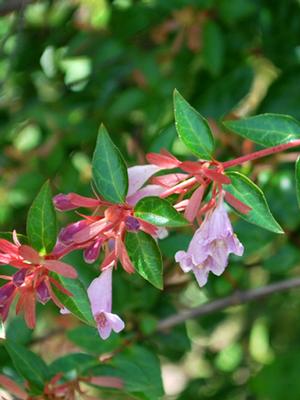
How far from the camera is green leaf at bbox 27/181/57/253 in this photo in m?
1.09

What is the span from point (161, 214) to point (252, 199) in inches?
4.8

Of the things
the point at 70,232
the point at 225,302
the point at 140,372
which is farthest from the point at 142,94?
the point at 70,232

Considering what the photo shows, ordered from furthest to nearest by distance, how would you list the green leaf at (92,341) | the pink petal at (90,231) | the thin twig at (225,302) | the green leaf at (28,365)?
the thin twig at (225,302) → the green leaf at (92,341) → the green leaf at (28,365) → the pink petal at (90,231)

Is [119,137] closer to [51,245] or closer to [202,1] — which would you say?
[202,1]

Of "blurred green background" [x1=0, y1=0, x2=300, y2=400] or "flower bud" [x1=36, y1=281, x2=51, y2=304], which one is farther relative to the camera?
"blurred green background" [x1=0, y1=0, x2=300, y2=400]

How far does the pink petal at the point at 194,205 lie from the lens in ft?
3.42

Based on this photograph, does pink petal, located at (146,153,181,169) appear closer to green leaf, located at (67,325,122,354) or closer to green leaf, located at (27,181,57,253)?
green leaf, located at (27,181,57,253)

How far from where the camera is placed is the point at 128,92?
6.38ft

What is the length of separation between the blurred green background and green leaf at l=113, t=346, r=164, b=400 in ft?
0.54

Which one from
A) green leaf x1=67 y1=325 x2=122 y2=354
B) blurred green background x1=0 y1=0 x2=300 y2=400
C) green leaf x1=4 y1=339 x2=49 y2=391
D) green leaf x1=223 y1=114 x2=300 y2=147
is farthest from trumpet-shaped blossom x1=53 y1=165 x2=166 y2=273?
blurred green background x1=0 y1=0 x2=300 y2=400

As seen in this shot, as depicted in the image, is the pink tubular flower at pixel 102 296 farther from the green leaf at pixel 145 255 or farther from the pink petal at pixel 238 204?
the pink petal at pixel 238 204

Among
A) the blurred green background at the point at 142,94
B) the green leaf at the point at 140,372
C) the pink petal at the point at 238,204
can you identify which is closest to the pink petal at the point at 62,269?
the pink petal at the point at 238,204

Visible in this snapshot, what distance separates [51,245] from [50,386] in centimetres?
30

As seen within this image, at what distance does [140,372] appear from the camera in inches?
54.7
